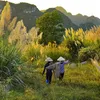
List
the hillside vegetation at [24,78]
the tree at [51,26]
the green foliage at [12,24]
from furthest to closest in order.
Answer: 1. the tree at [51,26]
2. the green foliage at [12,24]
3. the hillside vegetation at [24,78]

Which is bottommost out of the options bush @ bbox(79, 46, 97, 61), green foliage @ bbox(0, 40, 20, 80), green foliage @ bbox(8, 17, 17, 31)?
bush @ bbox(79, 46, 97, 61)

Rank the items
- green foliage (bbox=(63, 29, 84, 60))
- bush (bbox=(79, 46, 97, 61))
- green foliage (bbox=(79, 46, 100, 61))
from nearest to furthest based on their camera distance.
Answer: green foliage (bbox=(79, 46, 100, 61))
bush (bbox=(79, 46, 97, 61))
green foliage (bbox=(63, 29, 84, 60))

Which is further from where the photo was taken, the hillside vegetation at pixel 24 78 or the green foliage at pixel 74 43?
the green foliage at pixel 74 43

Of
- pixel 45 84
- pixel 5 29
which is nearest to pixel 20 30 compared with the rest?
pixel 5 29

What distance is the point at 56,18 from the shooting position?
33719 mm

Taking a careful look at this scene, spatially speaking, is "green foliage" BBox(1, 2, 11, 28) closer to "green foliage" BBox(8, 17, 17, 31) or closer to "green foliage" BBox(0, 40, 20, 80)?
"green foliage" BBox(8, 17, 17, 31)

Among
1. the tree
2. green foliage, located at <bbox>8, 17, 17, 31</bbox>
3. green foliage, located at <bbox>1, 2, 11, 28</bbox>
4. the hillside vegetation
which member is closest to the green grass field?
the hillside vegetation

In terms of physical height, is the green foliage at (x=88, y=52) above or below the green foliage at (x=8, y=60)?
below

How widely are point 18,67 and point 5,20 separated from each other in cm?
136

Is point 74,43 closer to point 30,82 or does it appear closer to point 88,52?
point 88,52

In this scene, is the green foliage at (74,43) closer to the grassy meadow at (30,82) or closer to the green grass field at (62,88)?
the grassy meadow at (30,82)

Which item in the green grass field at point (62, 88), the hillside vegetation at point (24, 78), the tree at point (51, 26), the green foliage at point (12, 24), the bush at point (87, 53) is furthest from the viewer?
the tree at point (51, 26)

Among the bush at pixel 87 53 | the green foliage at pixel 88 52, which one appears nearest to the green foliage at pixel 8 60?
the green foliage at pixel 88 52

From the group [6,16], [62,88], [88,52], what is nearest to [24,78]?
[62,88]
